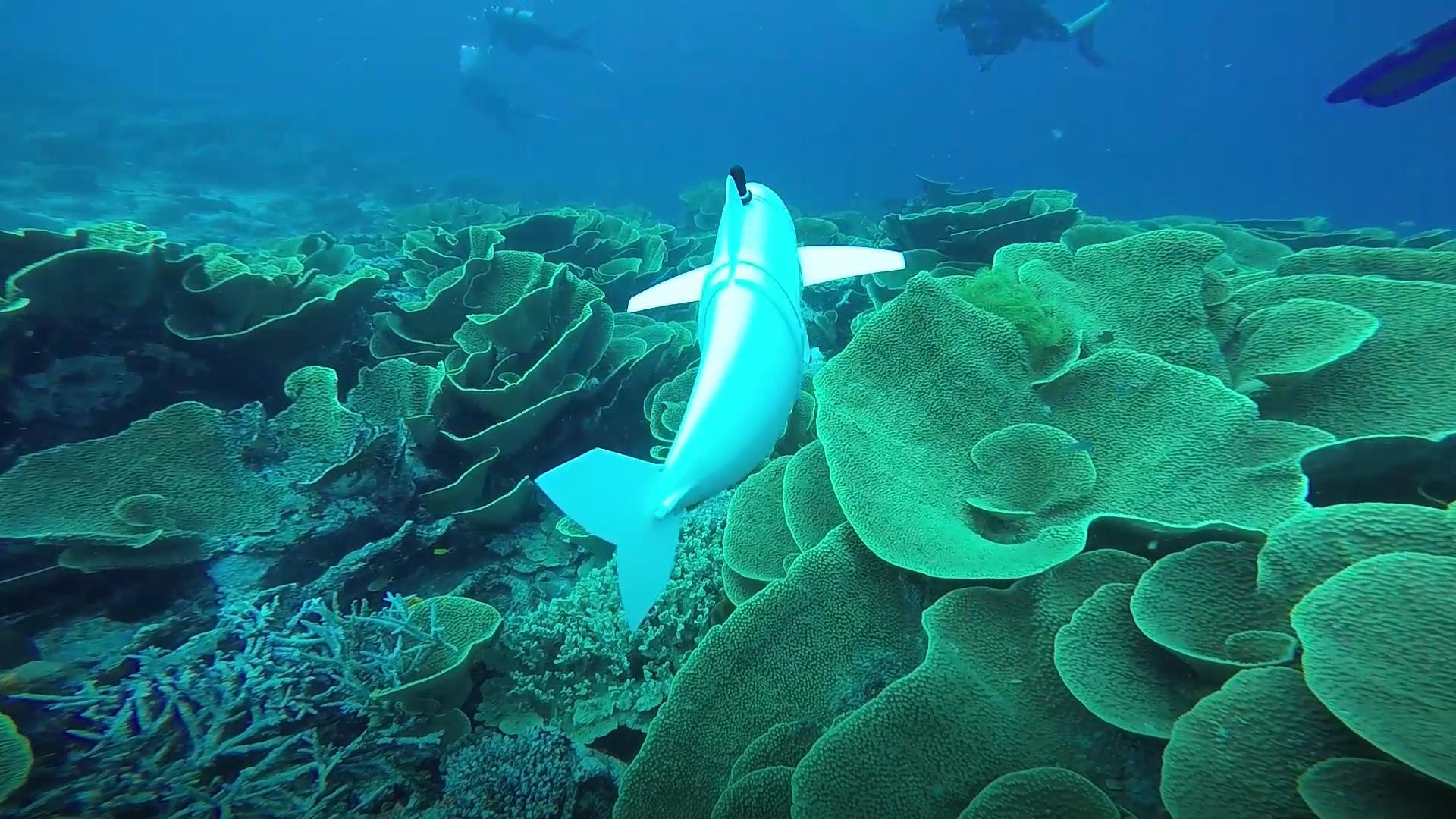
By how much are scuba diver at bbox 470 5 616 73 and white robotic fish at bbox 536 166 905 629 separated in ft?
77.4

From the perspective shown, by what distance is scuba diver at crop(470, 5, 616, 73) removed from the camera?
21703 millimetres

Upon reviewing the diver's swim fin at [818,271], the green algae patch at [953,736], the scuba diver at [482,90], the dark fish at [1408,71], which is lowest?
the green algae patch at [953,736]

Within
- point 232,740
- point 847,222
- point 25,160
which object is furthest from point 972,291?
point 25,160

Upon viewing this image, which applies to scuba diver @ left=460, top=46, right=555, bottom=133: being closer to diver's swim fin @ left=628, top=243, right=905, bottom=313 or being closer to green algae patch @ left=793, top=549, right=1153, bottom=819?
diver's swim fin @ left=628, top=243, right=905, bottom=313

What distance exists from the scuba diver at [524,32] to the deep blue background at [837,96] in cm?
921

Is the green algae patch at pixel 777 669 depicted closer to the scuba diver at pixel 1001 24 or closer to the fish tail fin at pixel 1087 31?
the scuba diver at pixel 1001 24

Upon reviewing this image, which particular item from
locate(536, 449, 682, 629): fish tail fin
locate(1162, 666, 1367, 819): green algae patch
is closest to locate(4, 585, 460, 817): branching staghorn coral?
locate(536, 449, 682, 629): fish tail fin

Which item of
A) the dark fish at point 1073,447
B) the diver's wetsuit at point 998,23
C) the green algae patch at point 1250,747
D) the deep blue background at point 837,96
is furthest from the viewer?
the deep blue background at point 837,96

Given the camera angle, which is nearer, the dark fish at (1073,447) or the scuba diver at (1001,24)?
the dark fish at (1073,447)

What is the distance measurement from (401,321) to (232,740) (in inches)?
119

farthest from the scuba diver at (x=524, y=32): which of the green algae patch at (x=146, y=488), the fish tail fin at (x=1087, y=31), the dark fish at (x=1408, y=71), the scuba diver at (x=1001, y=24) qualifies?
the dark fish at (x=1408, y=71)

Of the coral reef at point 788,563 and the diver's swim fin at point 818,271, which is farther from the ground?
the diver's swim fin at point 818,271

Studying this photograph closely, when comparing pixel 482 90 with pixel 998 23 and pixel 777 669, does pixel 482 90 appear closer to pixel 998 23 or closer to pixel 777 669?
pixel 998 23

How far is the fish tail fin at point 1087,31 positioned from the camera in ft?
52.5
